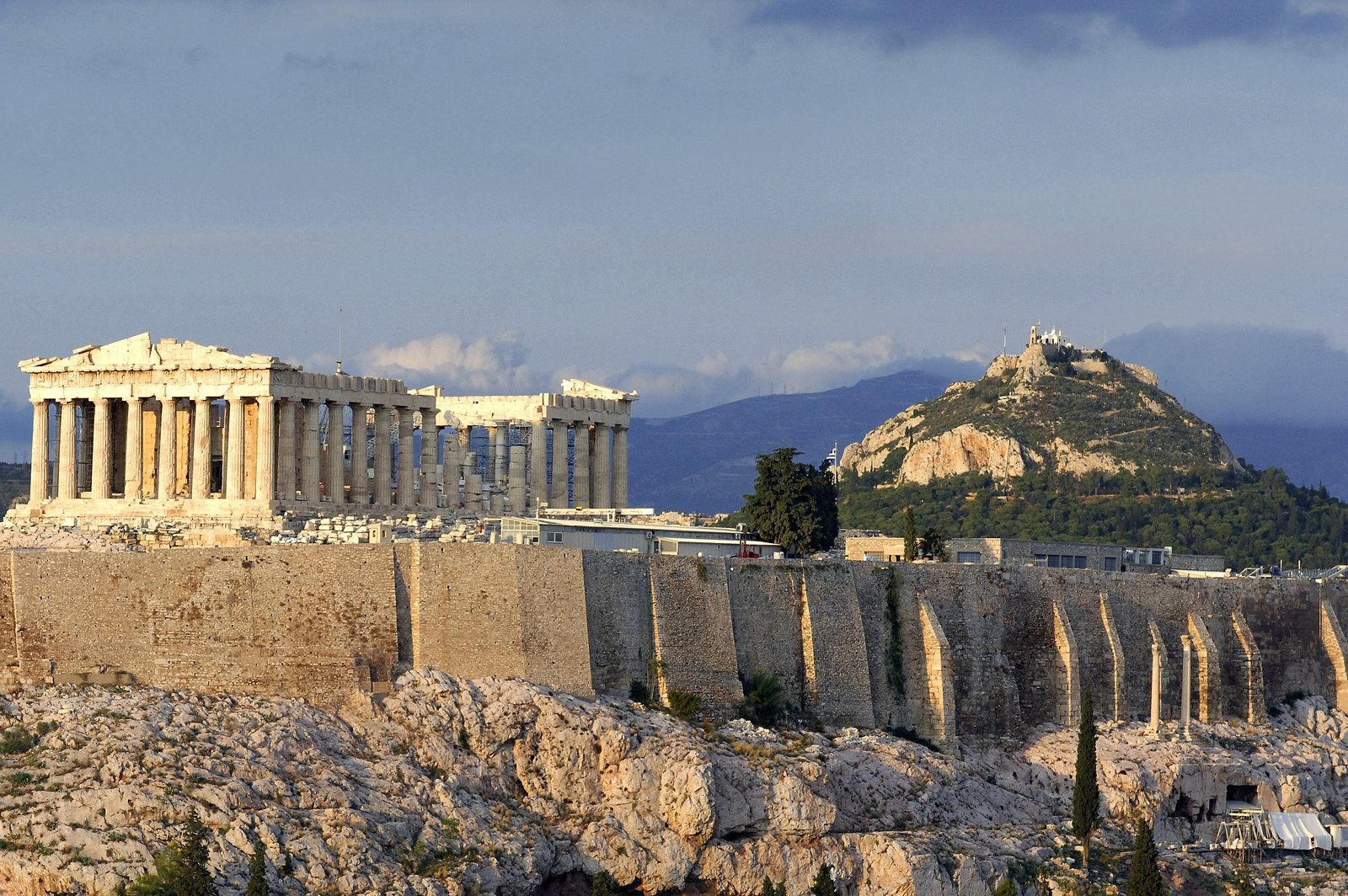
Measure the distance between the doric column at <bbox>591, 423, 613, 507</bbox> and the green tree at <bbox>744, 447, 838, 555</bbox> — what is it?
16.1 metres

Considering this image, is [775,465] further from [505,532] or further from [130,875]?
[130,875]

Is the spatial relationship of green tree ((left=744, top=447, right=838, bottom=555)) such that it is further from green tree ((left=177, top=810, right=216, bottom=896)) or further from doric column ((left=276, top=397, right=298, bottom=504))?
green tree ((left=177, top=810, right=216, bottom=896))

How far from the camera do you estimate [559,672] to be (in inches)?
3022

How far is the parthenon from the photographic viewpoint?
93.0m

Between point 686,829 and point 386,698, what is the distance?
916 cm

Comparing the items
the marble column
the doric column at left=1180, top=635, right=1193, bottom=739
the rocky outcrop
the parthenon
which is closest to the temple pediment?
the parthenon

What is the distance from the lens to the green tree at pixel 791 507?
93.7 m

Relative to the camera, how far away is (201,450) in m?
93.6

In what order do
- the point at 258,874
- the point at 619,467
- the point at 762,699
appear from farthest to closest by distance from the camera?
the point at 619,467 → the point at 762,699 → the point at 258,874

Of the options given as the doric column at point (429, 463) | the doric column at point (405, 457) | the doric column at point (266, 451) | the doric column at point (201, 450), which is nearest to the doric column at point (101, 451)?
the doric column at point (201, 450)

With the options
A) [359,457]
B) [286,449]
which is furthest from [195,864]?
[359,457]

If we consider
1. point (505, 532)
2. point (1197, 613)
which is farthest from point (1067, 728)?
point (505, 532)

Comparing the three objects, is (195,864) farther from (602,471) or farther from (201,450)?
(602,471)

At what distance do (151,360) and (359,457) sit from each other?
8571mm
